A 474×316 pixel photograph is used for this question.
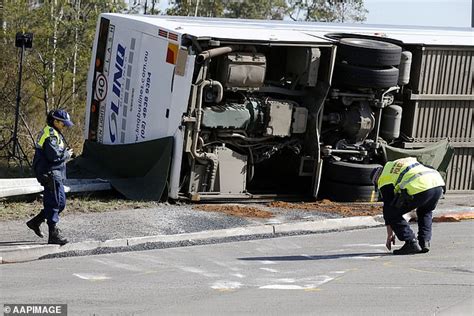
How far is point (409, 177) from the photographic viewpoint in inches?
419

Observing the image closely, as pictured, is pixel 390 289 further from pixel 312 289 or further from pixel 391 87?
pixel 391 87

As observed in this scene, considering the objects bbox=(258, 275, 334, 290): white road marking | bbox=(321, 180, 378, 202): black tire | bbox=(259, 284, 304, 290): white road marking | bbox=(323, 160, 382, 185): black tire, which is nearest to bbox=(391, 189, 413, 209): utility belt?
bbox=(258, 275, 334, 290): white road marking

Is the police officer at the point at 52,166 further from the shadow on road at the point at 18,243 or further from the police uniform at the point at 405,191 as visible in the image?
the police uniform at the point at 405,191

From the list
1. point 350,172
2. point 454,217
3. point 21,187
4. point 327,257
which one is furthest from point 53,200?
point 454,217

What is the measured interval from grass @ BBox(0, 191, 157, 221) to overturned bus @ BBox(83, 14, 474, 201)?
30 centimetres

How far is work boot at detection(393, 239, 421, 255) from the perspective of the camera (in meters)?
10.8

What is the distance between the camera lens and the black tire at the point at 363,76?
13953 millimetres

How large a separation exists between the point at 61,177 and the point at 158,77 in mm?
3669

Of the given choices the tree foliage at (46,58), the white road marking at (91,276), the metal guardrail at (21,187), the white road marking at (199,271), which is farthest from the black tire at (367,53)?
the tree foliage at (46,58)

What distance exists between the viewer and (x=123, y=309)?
7.93 meters

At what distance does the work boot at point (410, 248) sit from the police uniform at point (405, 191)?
0.06m

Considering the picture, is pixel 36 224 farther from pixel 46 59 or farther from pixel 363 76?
pixel 46 59

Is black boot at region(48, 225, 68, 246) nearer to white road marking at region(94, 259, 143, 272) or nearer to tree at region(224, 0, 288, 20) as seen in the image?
white road marking at region(94, 259, 143, 272)

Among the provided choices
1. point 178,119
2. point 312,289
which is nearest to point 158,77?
point 178,119
